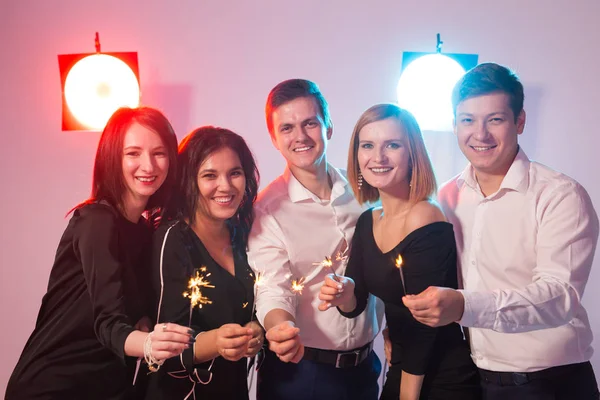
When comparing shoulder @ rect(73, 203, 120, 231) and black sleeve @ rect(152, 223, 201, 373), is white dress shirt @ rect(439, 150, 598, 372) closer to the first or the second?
black sleeve @ rect(152, 223, 201, 373)

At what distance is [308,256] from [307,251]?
2cm

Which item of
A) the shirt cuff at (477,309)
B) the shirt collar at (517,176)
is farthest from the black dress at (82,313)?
the shirt collar at (517,176)

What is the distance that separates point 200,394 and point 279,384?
342 mm

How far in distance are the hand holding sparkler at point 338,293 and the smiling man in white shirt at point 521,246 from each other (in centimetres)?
39

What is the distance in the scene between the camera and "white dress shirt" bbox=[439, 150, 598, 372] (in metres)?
1.59

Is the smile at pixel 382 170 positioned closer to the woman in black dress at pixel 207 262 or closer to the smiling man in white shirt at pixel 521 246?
the smiling man in white shirt at pixel 521 246

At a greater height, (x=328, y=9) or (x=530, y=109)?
(x=328, y=9)

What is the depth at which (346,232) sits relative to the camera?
199 cm

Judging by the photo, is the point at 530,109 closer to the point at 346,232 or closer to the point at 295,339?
the point at 346,232

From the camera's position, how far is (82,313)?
168 centimetres

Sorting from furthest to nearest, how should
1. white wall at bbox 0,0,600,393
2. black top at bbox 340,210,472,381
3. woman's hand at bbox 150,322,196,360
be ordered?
white wall at bbox 0,0,600,393
black top at bbox 340,210,472,381
woman's hand at bbox 150,322,196,360

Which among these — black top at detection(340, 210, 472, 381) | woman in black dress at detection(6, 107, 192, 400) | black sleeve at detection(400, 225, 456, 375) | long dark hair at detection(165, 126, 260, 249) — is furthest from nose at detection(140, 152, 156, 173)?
black sleeve at detection(400, 225, 456, 375)

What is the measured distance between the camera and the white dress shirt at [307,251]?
1.91 meters

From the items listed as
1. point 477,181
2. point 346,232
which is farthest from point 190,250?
point 477,181
